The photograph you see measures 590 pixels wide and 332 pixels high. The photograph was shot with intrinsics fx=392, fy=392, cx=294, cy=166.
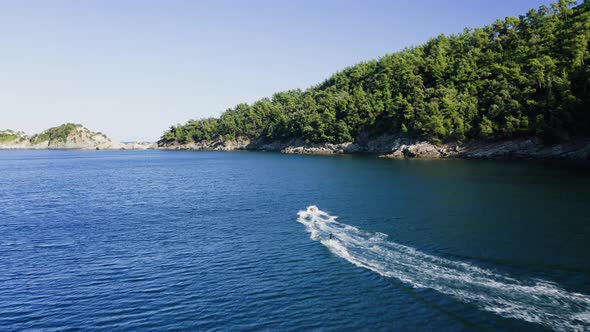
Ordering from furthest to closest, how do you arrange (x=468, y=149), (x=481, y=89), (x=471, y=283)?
1. (x=481, y=89)
2. (x=468, y=149)
3. (x=471, y=283)

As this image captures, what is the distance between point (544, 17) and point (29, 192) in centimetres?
13371

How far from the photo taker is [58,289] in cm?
2312

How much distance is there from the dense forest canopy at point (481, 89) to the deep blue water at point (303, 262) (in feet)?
143

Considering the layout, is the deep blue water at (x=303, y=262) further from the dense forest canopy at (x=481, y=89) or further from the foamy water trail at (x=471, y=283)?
the dense forest canopy at (x=481, y=89)

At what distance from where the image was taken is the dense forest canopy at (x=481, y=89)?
285 ft

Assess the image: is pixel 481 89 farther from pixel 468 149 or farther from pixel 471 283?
pixel 471 283

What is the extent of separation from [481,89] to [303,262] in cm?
9981

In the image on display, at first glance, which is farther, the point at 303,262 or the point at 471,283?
the point at 303,262

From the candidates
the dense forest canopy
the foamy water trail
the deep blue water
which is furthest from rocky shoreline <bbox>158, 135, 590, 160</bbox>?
the foamy water trail

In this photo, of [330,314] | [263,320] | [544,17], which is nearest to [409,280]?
[330,314]

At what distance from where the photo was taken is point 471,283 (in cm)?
2208

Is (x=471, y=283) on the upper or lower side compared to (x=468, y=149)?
lower

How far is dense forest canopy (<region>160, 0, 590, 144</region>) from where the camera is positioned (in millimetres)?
86875

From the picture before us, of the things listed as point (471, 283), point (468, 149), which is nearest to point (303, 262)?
point (471, 283)
